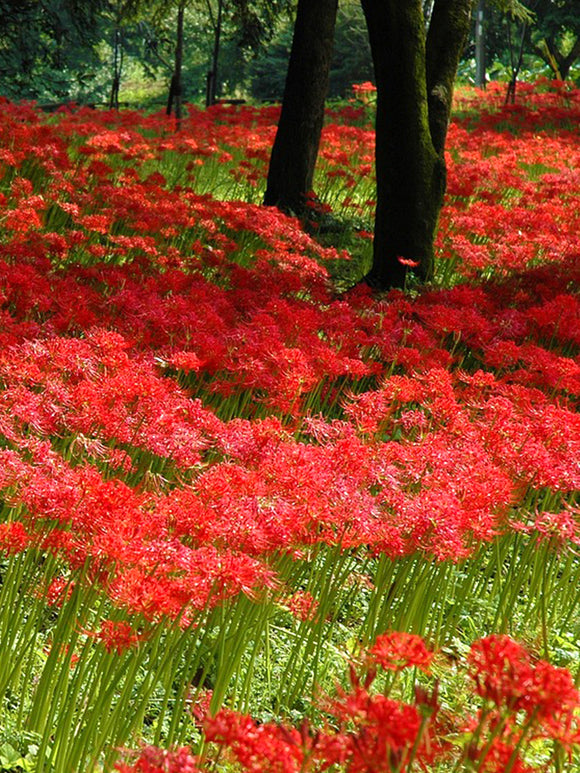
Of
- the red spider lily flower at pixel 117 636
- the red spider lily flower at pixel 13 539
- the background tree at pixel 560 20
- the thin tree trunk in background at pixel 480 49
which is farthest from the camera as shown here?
the thin tree trunk in background at pixel 480 49

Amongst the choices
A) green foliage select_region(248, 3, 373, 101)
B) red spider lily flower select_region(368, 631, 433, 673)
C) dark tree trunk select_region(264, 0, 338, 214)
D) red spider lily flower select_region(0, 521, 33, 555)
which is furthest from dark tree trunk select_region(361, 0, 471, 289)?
green foliage select_region(248, 3, 373, 101)

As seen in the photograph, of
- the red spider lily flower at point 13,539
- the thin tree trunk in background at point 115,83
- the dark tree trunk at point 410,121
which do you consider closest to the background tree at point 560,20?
the thin tree trunk in background at point 115,83

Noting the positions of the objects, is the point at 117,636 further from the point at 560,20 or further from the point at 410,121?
the point at 560,20

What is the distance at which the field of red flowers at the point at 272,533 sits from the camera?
1.78 m

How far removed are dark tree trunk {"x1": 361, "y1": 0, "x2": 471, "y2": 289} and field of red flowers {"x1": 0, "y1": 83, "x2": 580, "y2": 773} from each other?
3.77 ft

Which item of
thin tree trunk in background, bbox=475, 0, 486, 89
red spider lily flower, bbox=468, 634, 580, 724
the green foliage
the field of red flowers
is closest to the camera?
red spider lily flower, bbox=468, 634, 580, 724

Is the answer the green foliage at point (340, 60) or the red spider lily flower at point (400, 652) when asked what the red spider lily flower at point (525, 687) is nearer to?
the red spider lily flower at point (400, 652)

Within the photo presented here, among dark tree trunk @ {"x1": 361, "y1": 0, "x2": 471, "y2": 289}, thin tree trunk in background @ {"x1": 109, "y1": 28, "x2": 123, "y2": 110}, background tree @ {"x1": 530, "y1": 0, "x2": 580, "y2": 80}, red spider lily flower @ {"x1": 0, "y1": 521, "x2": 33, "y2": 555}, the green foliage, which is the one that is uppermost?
background tree @ {"x1": 530, "y1": 0, "x2": 580, "y2": 80}

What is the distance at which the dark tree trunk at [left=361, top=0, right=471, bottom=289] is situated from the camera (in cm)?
816

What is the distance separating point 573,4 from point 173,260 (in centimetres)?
2668

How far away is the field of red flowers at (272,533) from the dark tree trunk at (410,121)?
1.15 metres

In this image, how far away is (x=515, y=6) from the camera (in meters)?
15.0

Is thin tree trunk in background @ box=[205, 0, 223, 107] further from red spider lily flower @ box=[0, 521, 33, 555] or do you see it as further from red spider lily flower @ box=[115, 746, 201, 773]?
red spider lily flower @ box=[115, 746, 201, 773]

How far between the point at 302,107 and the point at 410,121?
3.37 m
